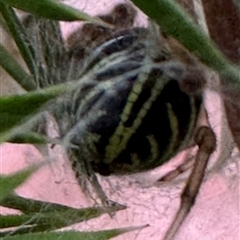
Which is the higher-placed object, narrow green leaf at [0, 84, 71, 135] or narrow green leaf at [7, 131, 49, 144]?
narrow green leaf at [7, 131, 49, 144]

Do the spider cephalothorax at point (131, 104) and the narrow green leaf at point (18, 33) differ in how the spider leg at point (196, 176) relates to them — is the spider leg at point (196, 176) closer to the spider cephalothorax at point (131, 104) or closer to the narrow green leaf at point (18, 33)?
the spider cephalothorax at point (131, 104)

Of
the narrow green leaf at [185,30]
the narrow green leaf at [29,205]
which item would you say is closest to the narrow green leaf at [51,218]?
the narrow green leaf at [29,205]

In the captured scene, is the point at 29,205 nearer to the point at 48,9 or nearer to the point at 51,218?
the point at 51,218

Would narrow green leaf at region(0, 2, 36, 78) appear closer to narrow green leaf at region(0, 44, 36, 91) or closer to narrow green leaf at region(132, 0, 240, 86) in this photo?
narrow green leaf at region(0, 44, 36, 91)

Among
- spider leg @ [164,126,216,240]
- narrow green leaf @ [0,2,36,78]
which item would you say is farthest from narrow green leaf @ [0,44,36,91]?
spider leg @ [164,126,216,240]

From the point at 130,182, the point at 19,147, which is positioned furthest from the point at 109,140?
the point at 19,147
